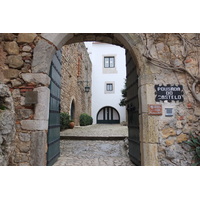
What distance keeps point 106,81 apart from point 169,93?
469 inches

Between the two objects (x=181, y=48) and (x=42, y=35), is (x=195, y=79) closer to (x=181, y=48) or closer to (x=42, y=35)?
(x=181, y=48)

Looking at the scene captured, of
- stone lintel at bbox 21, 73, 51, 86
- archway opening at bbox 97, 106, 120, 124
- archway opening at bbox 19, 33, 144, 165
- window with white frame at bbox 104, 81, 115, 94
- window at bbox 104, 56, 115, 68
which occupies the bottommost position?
archway opening at bbox 97, 106, 120, 124

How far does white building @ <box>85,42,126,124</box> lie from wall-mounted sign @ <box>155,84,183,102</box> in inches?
448

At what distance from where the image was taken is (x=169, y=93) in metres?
2.53

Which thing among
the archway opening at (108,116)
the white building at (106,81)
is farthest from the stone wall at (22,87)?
the archway opening at (108,116)

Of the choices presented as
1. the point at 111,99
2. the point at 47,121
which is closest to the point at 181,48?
the point at 47,121

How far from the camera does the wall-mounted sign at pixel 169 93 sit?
2.52 meters

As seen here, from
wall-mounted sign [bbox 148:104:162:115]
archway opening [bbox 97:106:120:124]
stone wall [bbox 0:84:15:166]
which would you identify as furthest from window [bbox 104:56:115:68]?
stone wall [bbox 0:84:15:166]

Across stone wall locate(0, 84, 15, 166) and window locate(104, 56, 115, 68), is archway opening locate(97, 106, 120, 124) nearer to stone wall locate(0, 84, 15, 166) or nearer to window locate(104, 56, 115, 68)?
window locate(104, 56, 115, 68)

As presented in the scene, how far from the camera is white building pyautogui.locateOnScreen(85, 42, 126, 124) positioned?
555 inches

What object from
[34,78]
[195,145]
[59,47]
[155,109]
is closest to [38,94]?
[34,78]

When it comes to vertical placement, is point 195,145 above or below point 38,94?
below

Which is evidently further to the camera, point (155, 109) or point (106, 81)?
point (106, 81)

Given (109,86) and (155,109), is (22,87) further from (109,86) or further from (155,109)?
(109,86)
